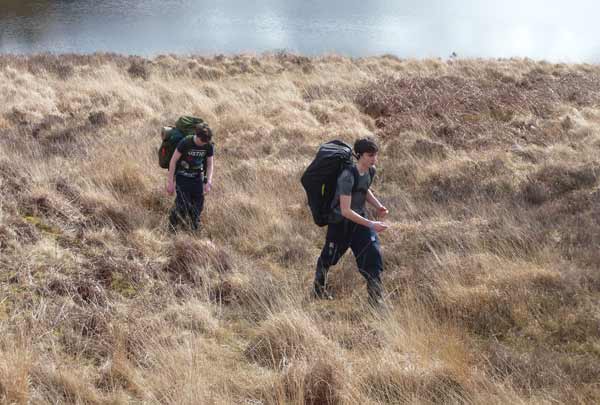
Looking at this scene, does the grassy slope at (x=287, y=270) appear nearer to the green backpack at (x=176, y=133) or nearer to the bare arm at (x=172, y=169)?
the bare arm at (x=172, y=169)

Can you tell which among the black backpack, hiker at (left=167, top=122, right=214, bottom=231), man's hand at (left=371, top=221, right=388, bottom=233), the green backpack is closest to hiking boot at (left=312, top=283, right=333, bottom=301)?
the black backpack

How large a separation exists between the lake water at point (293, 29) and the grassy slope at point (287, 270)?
14899 millimetres

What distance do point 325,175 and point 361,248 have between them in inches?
30.3

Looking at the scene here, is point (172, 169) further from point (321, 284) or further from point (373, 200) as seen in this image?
point (373, 200)

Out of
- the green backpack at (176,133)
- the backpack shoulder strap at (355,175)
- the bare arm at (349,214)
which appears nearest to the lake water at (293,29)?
the green backpack at (176,133)

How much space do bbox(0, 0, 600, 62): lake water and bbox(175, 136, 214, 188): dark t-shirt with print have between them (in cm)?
1748

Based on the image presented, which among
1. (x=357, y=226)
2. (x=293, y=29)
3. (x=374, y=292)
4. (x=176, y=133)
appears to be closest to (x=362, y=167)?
(x=357, y=226)

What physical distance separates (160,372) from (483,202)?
5164 millimetres

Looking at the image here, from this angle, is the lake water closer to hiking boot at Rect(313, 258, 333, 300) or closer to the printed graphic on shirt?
the printed graphic on shirt

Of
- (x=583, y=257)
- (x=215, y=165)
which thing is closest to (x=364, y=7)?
(x=215, y=165)

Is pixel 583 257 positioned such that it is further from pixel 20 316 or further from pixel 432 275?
pixel 20 316

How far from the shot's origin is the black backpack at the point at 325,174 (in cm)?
486

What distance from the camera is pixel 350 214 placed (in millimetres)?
4785

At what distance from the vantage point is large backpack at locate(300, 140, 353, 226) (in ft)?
15.9
